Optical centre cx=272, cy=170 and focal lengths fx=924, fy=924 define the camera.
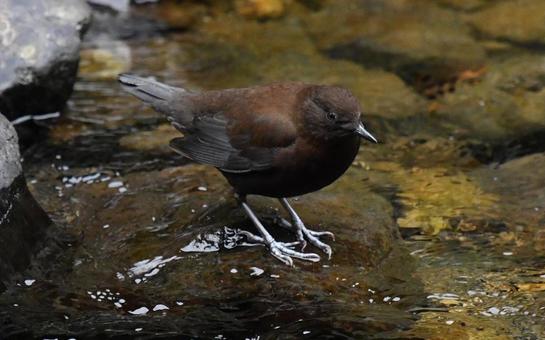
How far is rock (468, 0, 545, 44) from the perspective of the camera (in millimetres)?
7453

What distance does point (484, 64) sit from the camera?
700 centimetres

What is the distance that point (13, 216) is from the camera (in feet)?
13.9

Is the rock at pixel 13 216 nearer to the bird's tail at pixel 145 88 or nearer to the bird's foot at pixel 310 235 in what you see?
the bird's tail at pixel 145 88

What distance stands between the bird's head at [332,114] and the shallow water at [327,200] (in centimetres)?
59

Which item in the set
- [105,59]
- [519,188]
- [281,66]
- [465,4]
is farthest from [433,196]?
[465,4]

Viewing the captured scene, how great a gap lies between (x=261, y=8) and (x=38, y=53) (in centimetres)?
299

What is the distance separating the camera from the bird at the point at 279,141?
4.04 metres

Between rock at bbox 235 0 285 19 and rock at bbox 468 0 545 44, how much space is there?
68.1 inches

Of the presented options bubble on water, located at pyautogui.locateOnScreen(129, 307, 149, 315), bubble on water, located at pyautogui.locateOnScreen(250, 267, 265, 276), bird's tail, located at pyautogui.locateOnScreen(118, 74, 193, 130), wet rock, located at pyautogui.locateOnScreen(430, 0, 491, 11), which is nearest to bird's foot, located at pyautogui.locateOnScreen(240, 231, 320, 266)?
bubble on water, located at pyautogui.locateOnScreen(250, 267, 265, 276)

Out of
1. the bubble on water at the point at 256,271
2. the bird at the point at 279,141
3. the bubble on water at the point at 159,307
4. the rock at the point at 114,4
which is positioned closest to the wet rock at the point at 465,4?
the rock at the point at 114,4

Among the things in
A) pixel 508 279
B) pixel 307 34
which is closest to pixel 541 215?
pixel 508 279

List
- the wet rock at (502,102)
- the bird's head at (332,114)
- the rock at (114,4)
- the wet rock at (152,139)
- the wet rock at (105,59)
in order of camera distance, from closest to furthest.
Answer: the bird's head at (332,114) < the wet rock at (152,139) < the wet rock at (502,102) < the wet rock at (105,59) < the rock at (114,4)

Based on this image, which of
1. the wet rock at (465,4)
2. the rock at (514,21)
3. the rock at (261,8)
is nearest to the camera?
the rock at (514,21)

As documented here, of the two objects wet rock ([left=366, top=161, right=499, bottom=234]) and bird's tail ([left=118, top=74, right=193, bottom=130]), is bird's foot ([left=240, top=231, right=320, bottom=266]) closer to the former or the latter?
wet rock ([left=366, top=161, right=499, bottom=234])
